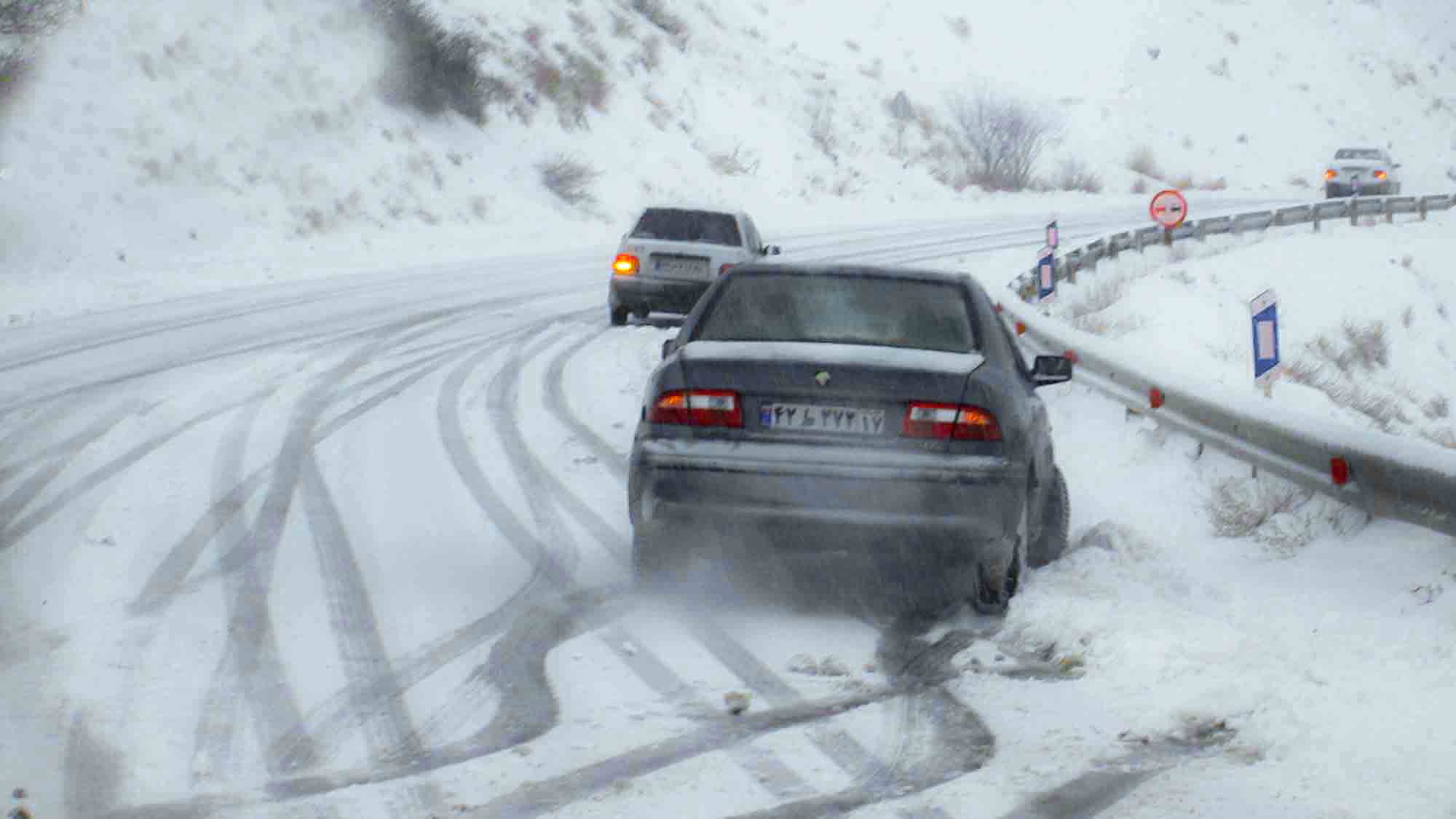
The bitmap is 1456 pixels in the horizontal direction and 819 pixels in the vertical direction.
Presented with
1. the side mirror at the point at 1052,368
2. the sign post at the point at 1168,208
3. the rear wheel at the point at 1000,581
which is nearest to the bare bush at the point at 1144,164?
the sign post at the point at 1168,208

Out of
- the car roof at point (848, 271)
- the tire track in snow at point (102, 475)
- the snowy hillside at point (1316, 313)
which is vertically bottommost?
the snowy hillside at point (1316, 313)

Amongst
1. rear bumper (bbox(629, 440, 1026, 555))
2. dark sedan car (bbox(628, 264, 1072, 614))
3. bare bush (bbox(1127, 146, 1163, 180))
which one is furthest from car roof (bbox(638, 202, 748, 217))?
bare bush (bbox(1127, 146, 1163, 180))

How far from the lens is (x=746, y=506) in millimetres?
6867

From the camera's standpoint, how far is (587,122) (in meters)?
41.8

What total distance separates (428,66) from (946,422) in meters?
31.6

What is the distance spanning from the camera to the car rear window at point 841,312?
24.6 feet

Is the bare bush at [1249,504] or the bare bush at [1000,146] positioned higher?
the bare bush at [1000,146]

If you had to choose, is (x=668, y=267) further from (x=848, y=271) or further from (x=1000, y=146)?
(x=1000, y=146)

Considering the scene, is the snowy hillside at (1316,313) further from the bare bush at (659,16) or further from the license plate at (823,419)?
the bare bush at (659,16)

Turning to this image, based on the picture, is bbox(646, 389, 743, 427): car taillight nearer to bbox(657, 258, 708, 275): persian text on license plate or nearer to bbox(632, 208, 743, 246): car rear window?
bbox(657, 258, 708, 275): persian text on license plate

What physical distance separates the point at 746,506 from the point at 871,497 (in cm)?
49

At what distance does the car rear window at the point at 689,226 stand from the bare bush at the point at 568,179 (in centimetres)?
1743

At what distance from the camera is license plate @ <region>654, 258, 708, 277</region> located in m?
18.4

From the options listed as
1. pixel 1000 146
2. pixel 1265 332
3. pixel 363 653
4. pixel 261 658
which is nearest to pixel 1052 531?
pixel 363 653
